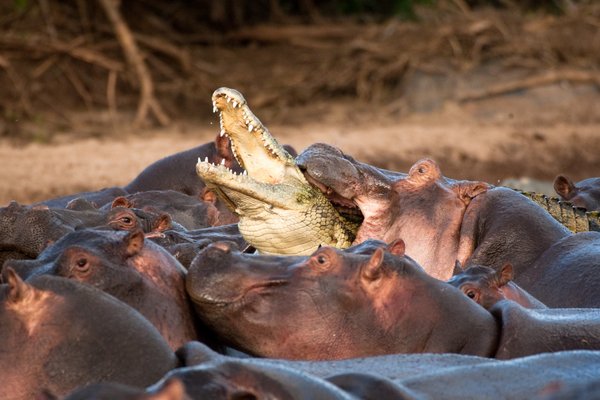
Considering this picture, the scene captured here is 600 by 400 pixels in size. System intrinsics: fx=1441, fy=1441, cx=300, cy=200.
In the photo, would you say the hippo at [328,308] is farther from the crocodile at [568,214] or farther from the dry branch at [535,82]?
the dry branch at [535,82]

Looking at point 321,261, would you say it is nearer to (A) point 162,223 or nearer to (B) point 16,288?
(B) point 16,288

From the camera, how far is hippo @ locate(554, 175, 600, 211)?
20.3ft

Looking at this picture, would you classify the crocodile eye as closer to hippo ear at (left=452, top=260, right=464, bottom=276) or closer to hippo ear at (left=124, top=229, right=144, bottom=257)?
hippo ear at (left=124, top=229, right=144, bottom=257)

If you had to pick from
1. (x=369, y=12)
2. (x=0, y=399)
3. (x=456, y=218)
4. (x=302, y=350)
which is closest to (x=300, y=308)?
(x=302, y=350)

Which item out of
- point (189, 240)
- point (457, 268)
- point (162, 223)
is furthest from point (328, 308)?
point (162, 223)

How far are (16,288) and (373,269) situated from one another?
36.1 inches

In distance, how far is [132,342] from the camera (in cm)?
305

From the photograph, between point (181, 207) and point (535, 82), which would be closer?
point (181, 207)

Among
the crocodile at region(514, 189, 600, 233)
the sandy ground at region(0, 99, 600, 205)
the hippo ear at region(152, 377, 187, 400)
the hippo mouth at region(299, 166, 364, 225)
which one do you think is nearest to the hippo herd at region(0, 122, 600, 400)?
the hippo ear at region(152, 377, 187, 400)

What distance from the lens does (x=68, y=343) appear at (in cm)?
304

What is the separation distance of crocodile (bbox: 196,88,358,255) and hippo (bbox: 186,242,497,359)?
1.34 m

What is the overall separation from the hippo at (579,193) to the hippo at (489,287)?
2.17 metres

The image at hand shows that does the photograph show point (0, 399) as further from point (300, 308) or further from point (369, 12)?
point (369, 12)

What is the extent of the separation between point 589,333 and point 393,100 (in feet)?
36.9
